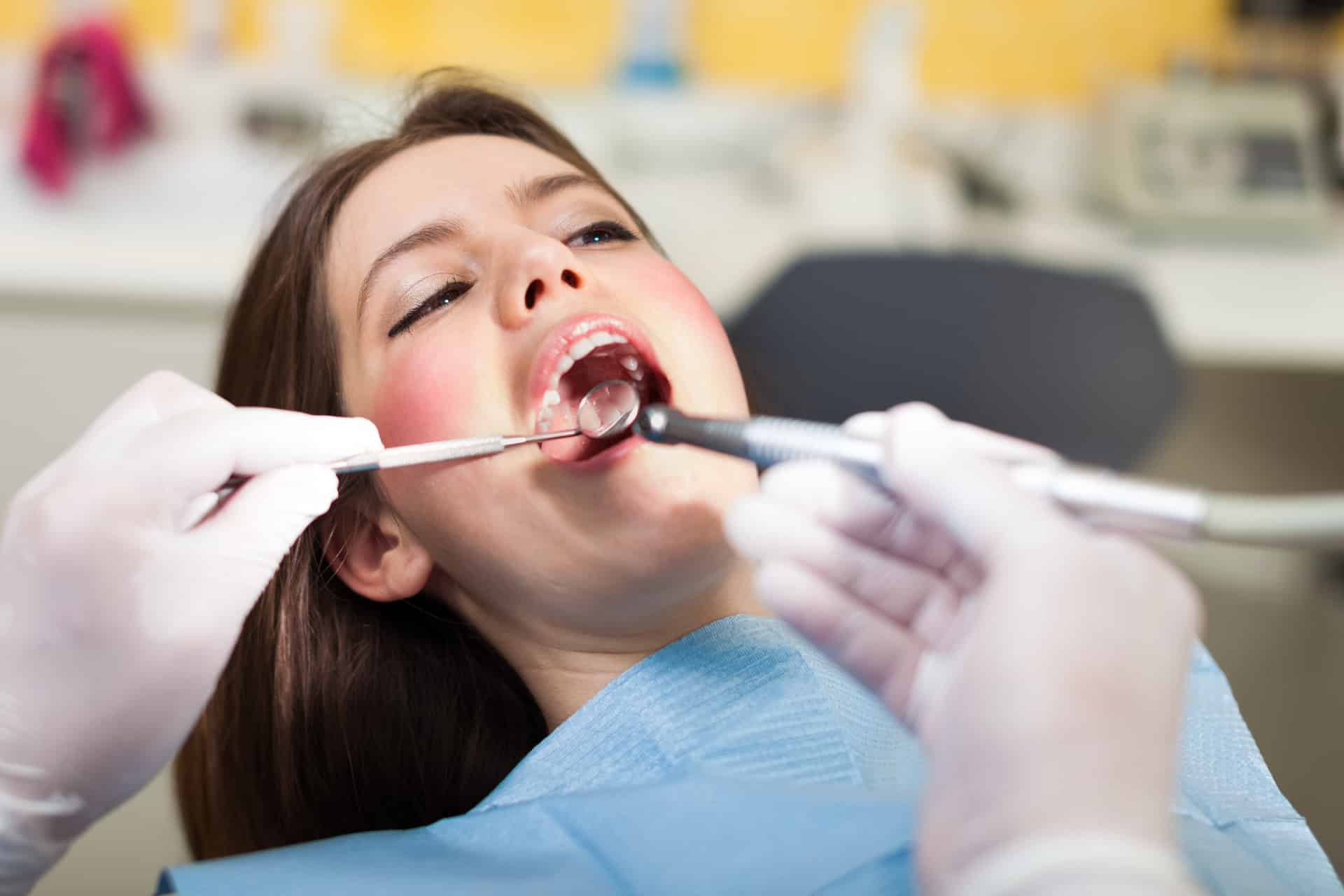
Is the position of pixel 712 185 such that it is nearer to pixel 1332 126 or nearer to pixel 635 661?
pixel 1332 126

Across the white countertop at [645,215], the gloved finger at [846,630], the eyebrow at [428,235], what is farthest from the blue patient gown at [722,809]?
the white countertop at [645,215]

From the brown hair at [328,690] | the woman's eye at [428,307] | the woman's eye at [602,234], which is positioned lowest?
the brown hair at [328,690]

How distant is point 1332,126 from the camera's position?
1981 mm

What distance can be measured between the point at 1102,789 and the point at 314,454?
482mm

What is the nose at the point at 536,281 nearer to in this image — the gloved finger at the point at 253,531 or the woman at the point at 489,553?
the woman at the point at 489,553

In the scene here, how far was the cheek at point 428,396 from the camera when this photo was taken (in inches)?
31.2

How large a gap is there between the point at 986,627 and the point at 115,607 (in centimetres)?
46

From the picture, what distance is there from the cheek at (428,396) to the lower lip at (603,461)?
70mm

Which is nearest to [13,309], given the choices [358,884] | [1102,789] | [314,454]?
[314,454]

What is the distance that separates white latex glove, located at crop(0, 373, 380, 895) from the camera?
0.64 meters

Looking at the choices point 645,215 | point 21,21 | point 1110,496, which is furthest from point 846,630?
point 21,21

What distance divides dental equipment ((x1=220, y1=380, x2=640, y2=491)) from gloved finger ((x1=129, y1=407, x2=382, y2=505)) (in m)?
0.02

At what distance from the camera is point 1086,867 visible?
1.40ft

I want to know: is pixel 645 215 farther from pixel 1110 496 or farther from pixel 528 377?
pixel 1110 496
